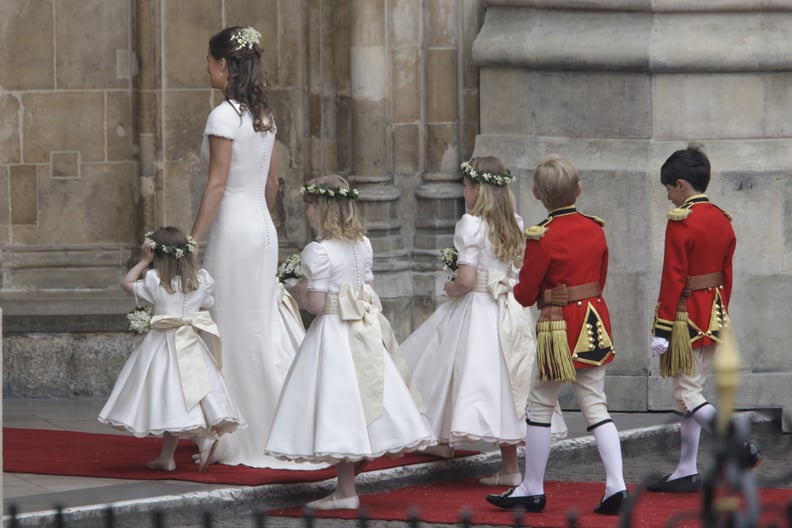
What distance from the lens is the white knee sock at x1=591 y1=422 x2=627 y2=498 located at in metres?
7.45

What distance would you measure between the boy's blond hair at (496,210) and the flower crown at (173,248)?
136 centimetres

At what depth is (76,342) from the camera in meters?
11.1

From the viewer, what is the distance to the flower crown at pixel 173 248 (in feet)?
27.2

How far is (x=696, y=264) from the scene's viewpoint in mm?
8109

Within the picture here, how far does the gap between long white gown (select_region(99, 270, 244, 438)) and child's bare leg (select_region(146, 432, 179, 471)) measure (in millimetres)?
138

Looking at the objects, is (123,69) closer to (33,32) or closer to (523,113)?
(33,32)

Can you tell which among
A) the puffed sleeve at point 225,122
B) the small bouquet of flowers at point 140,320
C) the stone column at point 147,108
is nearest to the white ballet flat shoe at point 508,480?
the small bouquet of flowers at point 140,320

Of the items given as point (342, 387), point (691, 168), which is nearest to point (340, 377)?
point (342, 387)

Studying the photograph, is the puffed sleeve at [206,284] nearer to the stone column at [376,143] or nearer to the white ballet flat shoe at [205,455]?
the white ballet flat shoe at [205,455]

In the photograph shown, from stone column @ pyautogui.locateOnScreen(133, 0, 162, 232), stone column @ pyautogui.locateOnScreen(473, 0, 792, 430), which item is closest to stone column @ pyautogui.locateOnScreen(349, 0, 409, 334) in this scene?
stone column @ pyautogui.locateOnScreen(473, 0, 792, 430)

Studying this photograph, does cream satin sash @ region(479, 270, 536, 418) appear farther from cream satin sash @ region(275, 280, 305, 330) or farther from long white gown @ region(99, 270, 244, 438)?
long white gown @ region(99, 270, 244, 438)

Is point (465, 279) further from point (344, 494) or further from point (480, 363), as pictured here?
point (344, 494)

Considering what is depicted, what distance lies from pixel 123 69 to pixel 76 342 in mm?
1866

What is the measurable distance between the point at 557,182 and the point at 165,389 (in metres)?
2.09
